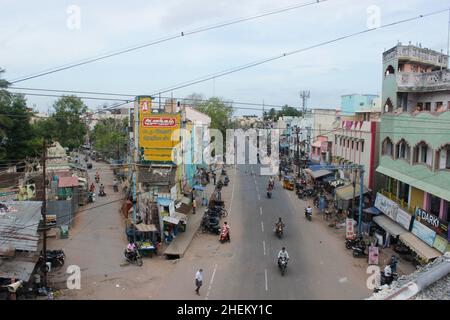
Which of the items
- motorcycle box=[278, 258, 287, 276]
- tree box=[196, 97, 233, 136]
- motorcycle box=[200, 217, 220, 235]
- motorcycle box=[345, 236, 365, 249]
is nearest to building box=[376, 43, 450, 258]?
motorcycle box=[345, 236, 365, 249]

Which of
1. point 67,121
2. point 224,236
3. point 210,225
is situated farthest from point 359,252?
point 67,121

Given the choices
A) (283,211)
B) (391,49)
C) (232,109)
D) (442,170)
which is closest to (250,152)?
(232,109)

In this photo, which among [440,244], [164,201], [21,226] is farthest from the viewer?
[164,201]

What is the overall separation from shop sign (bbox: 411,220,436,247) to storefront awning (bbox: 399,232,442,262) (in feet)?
0.61

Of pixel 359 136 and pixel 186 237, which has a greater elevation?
pixel 359 136

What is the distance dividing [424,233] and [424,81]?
34.6 ft

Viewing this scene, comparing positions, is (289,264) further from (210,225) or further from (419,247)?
(210,225)

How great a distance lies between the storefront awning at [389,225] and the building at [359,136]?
18.4 feet

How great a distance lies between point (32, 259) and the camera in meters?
18.2

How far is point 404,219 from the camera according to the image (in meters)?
23.1

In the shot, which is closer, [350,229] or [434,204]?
[434,204]

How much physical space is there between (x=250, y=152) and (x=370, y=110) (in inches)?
1821

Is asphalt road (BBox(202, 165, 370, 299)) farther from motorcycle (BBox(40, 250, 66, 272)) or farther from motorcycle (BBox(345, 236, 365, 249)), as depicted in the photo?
motorcycle (BBox(40, 250, 66, 272))
